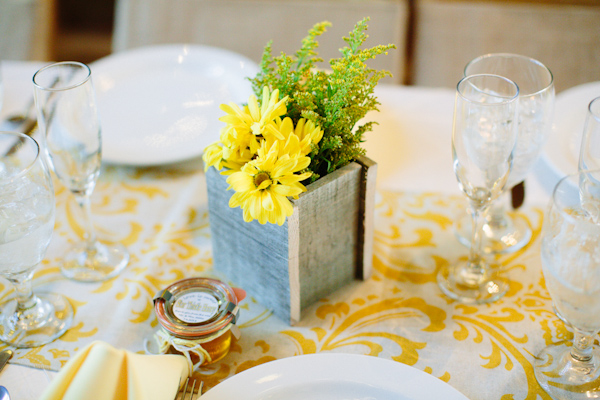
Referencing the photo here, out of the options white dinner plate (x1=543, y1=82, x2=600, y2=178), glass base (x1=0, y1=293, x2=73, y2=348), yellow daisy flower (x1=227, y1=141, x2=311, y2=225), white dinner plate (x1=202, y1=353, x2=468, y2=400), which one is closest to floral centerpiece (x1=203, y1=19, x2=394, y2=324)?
yellow daisy flower (x1=227, y1=141, x2=311, y2=225)

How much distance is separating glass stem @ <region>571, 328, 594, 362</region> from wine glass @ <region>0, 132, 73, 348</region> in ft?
2.10

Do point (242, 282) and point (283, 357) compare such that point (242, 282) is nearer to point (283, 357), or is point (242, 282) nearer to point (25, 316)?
point (283, 357)

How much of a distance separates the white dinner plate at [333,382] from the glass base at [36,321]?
0.26 metres

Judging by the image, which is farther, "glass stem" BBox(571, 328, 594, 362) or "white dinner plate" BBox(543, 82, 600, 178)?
"white dinner plate" BBox(543, 82, 600, 178)

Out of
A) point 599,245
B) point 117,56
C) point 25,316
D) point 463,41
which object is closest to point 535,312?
point 599,245

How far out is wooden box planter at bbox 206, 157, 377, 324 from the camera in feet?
2.30

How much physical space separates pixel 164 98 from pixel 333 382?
72cm

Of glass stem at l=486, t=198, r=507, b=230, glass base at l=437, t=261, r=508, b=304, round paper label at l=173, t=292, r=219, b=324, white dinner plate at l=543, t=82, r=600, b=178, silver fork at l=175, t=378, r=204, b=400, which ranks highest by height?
white dinner plate at l=543, t=82, r=600, b=178

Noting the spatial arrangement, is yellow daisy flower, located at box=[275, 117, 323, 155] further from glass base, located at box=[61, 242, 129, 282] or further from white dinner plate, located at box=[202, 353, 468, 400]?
glass base, located at box=[61, 242, 129, 282]

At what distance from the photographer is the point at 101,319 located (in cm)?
77

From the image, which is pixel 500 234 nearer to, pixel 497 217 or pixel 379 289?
pixel 497 217

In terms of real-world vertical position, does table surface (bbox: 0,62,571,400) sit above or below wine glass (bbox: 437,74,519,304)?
below

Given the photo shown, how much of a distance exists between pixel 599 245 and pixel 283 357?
→ 1.27ft

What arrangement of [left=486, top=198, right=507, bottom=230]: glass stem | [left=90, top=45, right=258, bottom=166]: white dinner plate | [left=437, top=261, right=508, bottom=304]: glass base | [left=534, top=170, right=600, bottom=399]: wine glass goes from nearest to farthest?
[left=534, top=170, right=600, bottom=399]: wine glass
[left=437, top=261, right=508, bottom=304]: glass base
[left=486, top=198, right=507, bottom=230]: glass stem
[left=90, top=45, right=258, bottom=166]: white dinner plate
